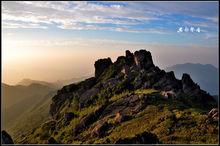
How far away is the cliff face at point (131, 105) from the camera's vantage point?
367ft

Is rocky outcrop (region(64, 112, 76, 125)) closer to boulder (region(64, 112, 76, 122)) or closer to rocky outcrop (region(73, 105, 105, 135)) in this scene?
boulder (region(64, 112, 76, 122))

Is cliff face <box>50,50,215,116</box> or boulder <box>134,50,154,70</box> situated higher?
boulder <box>134,50,154,70</box>

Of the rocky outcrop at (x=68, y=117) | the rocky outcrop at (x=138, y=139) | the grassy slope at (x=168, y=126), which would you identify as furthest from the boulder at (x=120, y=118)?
the rocky outcrop at (x=138, y=139)

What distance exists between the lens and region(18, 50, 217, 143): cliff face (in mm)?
112000

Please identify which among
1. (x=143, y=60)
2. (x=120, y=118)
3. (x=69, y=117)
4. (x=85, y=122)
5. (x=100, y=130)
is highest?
(x=143, y=60)

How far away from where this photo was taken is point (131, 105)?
452 feet

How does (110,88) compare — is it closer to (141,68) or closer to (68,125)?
(141,68)

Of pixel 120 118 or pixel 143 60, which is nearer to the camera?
pixel 120 118

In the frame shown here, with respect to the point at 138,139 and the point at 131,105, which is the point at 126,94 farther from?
the point at 138,139

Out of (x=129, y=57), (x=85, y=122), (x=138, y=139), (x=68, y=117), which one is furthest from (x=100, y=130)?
(x=129, y=57)

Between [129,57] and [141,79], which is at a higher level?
[129,57]

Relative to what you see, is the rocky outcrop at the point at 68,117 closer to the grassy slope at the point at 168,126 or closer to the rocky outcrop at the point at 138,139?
the grassy slope at the point at 168,126

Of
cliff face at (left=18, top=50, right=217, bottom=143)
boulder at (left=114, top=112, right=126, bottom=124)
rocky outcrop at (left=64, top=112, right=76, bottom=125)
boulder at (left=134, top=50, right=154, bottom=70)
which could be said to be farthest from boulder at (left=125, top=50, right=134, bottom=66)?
boulder at (left=114, top=112, right=126, bottom=124)

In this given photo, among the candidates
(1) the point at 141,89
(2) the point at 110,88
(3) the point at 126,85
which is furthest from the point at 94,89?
(1) the point at 141,89
